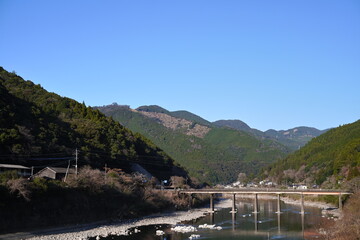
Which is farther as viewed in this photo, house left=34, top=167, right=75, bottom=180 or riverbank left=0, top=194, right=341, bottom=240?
house left=34, top=167, right=75, bottom=180

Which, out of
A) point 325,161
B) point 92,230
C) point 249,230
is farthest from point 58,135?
point 325,161

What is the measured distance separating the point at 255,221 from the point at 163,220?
1178 centimetres

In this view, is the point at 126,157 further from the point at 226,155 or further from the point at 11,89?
the point at 226,155

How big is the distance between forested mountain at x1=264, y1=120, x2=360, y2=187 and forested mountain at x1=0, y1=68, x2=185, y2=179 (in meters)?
35.3

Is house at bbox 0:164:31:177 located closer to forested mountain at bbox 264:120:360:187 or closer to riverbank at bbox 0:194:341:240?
riverbank at bbox 0:194:341:240

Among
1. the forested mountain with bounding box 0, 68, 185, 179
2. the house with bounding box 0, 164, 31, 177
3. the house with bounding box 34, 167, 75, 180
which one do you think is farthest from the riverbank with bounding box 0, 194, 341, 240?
the forested mountain with bounding box 0, 68, 185, 179

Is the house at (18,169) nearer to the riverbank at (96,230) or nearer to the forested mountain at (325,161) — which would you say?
the riverbank at (96,230)

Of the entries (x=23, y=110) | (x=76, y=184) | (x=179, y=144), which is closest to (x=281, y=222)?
(x=76, y=184)

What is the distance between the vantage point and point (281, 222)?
4791cm

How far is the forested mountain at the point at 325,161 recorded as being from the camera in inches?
3012

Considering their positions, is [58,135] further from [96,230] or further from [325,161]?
[325,161]

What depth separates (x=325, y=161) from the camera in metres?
101

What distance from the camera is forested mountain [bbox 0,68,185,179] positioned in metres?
50.5

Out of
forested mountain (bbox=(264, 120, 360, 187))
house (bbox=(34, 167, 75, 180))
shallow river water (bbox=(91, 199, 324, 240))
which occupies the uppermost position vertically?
forested mountain (bbox=(264, 120, 360, 187))
